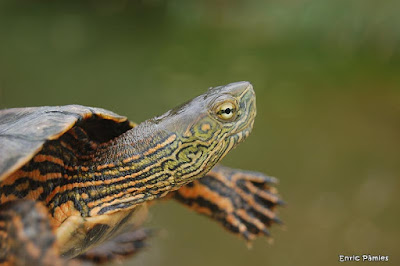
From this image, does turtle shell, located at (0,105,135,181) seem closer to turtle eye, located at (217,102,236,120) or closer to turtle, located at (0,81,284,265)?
turtle, located at (0,81,284,265)

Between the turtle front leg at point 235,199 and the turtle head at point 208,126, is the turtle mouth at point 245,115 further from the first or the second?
the turtle front leg at point 235,199

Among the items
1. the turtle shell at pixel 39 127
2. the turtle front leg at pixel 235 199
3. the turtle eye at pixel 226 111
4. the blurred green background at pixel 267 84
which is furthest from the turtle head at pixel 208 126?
the blurred green background at pixel 267 84

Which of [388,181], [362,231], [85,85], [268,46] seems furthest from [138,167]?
[268,46]

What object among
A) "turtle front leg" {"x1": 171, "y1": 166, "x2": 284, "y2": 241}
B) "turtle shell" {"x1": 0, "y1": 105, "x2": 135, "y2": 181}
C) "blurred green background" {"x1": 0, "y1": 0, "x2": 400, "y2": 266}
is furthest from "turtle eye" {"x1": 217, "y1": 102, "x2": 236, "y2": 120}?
"blurred green background" {"x1": 0, "y1": 0, "x2": 400, "y2": 266}

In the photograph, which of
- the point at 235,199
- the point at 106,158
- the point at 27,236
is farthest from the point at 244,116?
the point at 27,236

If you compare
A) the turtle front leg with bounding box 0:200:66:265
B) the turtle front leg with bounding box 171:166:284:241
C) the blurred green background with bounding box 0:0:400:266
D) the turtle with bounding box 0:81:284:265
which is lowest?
the turtle front leg with bounding box 0:200:66:265

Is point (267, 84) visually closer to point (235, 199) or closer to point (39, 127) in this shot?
point (235, 199)
